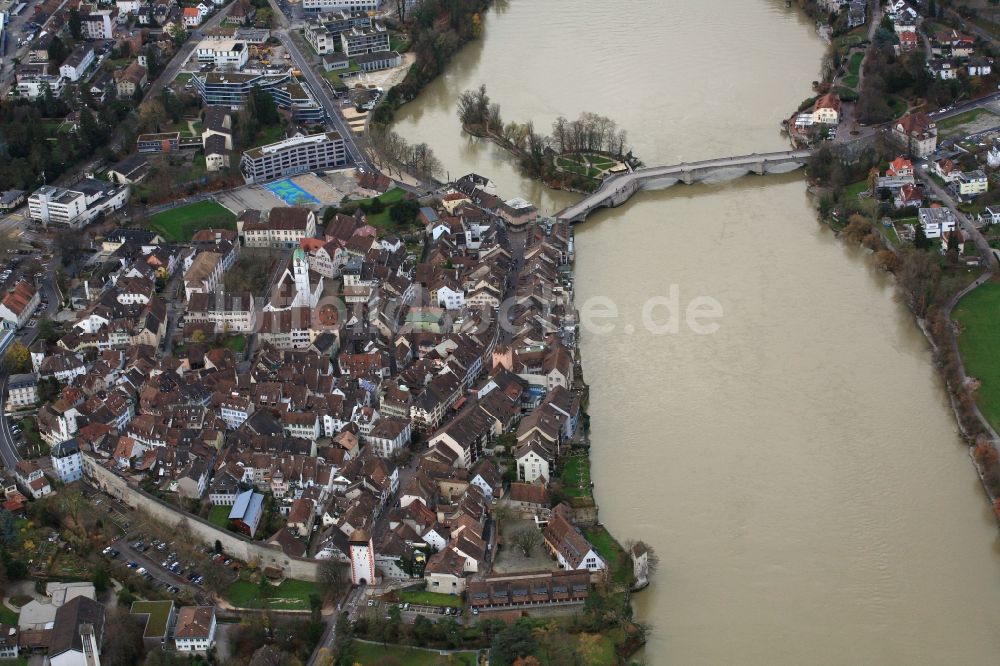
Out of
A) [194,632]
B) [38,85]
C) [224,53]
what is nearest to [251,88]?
[224,53]

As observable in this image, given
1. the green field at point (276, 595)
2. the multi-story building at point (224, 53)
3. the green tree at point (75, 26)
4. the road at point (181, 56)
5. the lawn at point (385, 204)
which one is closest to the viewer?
the green field at point (276, 595)

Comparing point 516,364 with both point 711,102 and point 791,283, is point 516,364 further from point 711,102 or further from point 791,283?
point 711,102

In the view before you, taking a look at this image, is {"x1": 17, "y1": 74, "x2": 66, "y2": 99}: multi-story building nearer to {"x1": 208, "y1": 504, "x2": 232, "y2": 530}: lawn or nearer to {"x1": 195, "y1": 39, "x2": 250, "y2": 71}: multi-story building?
{"x1": 195, "y1": 39, "x2": 250, "y2": 71}: multi-story building

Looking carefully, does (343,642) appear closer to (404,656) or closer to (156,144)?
(404,656)

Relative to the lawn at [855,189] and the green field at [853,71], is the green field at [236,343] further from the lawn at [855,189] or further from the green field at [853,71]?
the green field at [853,71]

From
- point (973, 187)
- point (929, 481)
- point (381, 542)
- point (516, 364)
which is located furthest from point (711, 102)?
point (381, 542)

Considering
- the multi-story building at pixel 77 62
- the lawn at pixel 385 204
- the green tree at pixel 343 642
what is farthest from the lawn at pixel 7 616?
the multi-story building at pixel 77 62
